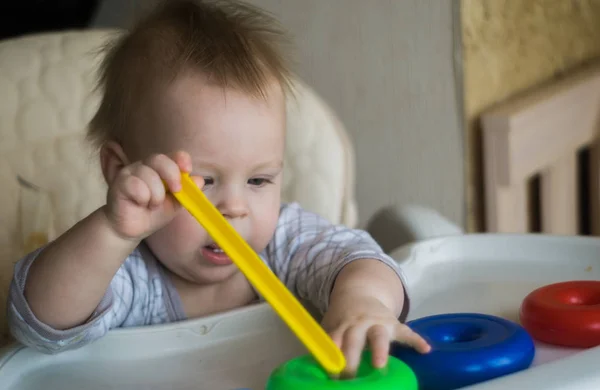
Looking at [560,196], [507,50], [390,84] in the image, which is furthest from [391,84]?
[560,196]

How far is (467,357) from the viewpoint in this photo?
1.60ft

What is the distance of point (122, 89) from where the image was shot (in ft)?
2.30

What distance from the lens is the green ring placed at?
445mm

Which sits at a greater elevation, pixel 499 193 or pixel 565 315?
pixel 565 315

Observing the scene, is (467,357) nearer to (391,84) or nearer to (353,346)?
(353,346)

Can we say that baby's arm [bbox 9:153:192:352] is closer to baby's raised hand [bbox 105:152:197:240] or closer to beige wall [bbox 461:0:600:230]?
baby's raised hand [bbox 105:152:197:240]

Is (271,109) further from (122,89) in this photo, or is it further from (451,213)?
(451,213)

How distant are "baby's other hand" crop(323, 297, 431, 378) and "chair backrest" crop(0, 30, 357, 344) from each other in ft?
1.29

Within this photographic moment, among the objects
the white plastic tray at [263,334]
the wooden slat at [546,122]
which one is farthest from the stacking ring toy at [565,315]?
the wooden slat at [546,122]

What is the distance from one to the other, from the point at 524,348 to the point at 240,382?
190 millimetres

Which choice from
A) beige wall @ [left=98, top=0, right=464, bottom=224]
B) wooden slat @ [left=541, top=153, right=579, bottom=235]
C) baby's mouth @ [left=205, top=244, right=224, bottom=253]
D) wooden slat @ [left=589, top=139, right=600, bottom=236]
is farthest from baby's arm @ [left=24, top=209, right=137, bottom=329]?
wooden slat @ [left=589, top=139, right=600, bottom=236]

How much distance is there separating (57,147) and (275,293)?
50cm

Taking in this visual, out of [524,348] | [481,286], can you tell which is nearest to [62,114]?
[481,286]

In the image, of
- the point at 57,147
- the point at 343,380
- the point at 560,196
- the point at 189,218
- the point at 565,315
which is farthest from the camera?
the point at 560,196
